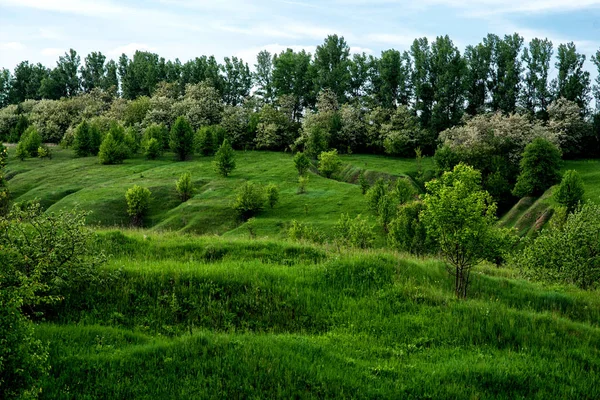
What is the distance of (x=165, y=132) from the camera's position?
12281 cm

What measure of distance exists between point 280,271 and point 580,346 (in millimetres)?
10409

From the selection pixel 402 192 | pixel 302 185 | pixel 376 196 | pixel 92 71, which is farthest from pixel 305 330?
pixel 92 71

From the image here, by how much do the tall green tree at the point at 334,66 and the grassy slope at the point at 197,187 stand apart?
32850 mm

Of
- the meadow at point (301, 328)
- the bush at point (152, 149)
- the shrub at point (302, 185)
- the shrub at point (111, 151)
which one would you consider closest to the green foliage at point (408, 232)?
the shrub at point (302, 185)

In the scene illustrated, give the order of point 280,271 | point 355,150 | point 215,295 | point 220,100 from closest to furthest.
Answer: point 215,295 < point 280,271 < point 355,150 < point 220,100

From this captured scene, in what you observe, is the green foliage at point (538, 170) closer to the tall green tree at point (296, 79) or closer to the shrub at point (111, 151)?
the tall green tree at point (296, 79)

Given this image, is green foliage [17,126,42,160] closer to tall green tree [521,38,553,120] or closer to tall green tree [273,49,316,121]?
tall green tree [273,49,316,121]

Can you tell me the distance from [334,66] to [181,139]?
57414mm

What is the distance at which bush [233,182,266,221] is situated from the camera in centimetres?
7425

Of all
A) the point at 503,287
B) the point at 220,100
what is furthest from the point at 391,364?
the point at 220,100

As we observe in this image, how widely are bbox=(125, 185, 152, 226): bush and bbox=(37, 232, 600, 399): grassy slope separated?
58558 millimetres

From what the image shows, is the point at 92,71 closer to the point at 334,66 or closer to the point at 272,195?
the point at 334,66

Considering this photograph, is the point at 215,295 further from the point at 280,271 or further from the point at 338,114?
the point at 338,114

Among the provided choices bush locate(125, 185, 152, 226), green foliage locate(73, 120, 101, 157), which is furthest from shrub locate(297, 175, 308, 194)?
green foliage locate(73, 120, 101, 157)
